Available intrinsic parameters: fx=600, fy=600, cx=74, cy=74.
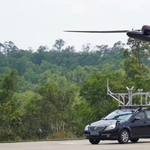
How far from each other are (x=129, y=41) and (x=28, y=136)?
181ft

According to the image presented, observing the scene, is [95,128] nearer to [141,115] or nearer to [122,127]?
[122,127]

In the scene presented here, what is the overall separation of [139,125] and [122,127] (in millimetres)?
887

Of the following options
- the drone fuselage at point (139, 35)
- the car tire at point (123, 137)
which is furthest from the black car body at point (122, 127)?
the drone fuselage at point (139, 35)

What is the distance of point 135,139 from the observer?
2369 centimetres

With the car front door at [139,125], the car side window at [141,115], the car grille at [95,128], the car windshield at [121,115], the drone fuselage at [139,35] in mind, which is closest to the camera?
the drone fuselage at [139,35]

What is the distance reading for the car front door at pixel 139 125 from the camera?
76.7 ft

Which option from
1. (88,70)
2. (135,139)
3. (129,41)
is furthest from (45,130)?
(88,70)

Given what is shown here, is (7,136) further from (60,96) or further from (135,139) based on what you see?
(60,96)

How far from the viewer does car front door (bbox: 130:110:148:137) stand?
76.7 feet

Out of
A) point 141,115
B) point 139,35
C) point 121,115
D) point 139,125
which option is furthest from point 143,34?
point 141,115

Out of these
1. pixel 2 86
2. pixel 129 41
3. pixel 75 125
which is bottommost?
pixel 75 125

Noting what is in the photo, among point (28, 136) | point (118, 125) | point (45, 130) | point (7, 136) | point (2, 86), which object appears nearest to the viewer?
point (118, 125)

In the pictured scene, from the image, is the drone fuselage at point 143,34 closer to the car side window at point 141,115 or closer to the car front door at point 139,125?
the car front door at point 139,125

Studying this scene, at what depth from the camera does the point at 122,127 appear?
2303cm
